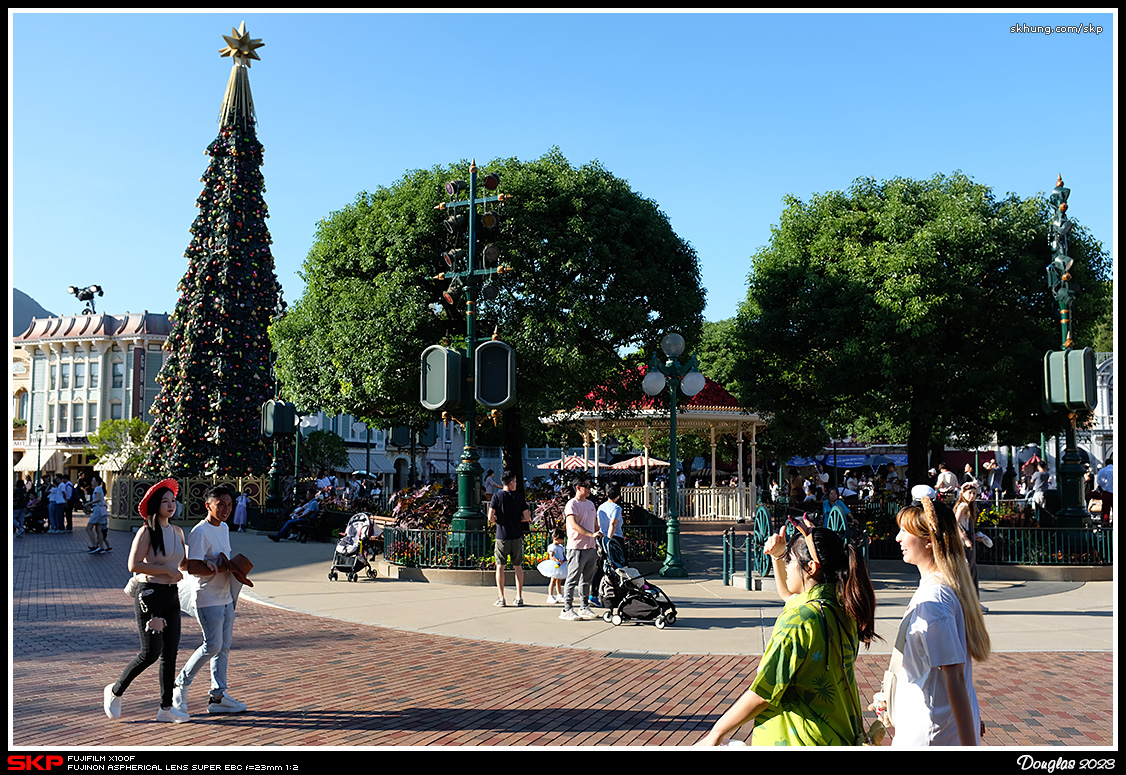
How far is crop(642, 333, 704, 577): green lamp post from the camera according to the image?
1453cm

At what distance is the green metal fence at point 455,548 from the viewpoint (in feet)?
45.7

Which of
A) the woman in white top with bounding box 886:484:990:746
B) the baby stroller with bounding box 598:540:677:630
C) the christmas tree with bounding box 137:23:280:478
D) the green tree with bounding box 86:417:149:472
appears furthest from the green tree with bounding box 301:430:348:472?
the woman in white top with bounding box 886:484:990:746

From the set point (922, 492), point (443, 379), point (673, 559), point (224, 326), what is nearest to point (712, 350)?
point (224, 326)

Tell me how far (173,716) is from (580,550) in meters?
5.81

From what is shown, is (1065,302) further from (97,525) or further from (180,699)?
(97,525)

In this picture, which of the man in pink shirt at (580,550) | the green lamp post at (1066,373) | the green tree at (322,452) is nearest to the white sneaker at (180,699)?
the man in pink shirt at (580,550)

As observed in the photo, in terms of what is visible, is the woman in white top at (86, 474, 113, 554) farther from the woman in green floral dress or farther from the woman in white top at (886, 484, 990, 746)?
the woman in white top at (886, 484, 990, 746)

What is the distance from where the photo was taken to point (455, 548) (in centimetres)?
1399

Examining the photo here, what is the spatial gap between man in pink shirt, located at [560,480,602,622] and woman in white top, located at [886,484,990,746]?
7.59 meters

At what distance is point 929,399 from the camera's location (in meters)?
21.0

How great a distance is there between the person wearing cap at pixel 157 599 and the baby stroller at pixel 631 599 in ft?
18.7

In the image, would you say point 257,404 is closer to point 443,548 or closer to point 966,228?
point 443,548

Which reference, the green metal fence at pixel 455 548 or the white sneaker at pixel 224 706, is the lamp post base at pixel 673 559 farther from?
the white sneaker at pixel 224 706
